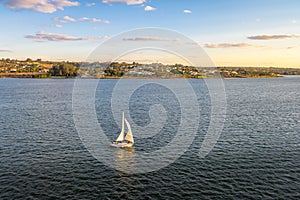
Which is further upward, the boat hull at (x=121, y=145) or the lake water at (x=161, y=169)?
the boat hull at (x=121, y=145)

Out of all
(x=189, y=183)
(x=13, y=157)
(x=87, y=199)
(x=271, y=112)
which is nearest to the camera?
(x=87, y=199)

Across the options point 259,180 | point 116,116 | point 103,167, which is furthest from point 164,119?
point 259,180

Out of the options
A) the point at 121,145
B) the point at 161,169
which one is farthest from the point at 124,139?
the point at 161,169

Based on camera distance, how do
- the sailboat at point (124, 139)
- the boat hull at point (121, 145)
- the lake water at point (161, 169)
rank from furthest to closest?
the sailboat at point (124, 139) < the boat hull at point (121, 145) < the lake water at point (161, 169)

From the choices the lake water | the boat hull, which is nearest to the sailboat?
the boat hull

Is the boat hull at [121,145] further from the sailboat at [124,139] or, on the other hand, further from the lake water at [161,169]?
the lake water at [161,169]

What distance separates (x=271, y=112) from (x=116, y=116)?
67919 mm

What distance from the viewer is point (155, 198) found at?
43375 mm

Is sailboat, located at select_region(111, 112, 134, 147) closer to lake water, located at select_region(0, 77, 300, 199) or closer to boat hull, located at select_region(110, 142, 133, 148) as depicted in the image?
boat hull, located at select_region(110, 142, 133, 148)

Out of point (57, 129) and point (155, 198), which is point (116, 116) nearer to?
point (57, 129)

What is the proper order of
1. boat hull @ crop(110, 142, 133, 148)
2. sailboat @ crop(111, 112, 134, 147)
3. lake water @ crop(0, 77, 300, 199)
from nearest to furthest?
lake water @ crop(0, 77, 300, 199) → boat hull @ crop(110, 142, 133, 148) → sailboat @ crop(111, 112, 134, 147)

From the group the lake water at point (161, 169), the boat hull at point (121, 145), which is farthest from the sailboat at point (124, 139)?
the lake water at point (161, 169)

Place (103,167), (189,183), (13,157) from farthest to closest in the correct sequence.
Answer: (13,157)
(103,167)
(189,183)

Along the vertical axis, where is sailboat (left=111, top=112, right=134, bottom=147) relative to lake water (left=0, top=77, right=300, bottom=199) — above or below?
above
